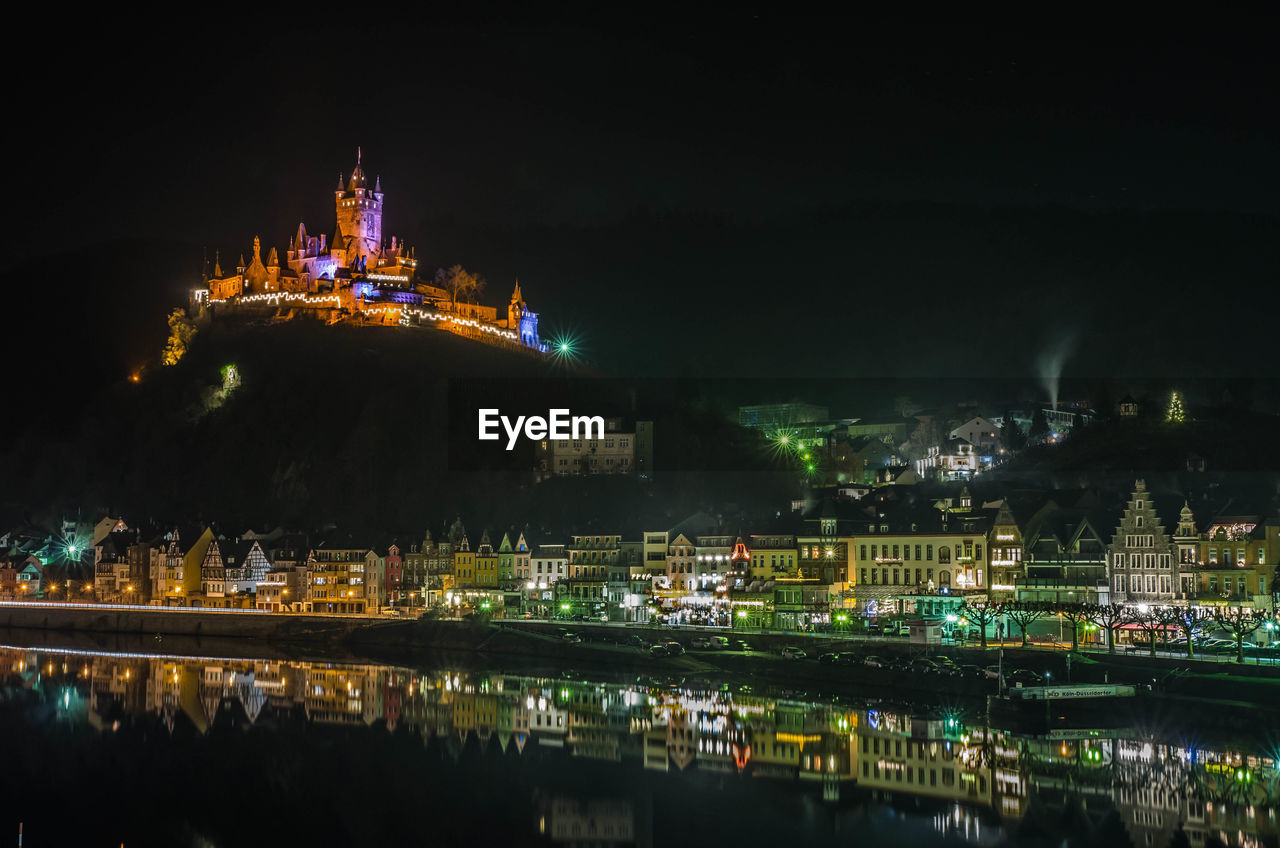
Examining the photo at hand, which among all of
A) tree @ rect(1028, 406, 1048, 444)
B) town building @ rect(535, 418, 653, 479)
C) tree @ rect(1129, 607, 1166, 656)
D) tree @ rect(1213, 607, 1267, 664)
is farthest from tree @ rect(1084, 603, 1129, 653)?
town building @ rect(535, 418, 653, 479)

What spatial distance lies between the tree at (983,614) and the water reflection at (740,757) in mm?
10537

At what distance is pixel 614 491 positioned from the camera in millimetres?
104062

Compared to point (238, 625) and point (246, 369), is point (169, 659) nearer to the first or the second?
point (238, 625)

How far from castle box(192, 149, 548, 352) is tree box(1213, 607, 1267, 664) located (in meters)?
94.4

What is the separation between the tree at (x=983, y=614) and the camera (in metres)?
58.8

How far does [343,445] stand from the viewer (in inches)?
4685

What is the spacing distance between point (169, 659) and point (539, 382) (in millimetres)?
62331

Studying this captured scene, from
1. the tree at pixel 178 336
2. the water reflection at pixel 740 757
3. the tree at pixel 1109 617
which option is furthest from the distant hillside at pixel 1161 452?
the tree at pixel 178 336

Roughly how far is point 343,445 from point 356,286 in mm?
25427

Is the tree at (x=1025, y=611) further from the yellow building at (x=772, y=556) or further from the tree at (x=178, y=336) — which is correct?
the tree at (x=178, y=336)

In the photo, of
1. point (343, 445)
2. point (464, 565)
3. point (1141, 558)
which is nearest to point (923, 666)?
point (1141, 558)

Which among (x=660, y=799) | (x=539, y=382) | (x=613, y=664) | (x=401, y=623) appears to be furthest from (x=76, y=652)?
(x=539, y=382)

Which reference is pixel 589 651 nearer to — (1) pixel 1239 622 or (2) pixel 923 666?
(2) pixel 923 666

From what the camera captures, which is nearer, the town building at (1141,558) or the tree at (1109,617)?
the tree at (1109,617)
